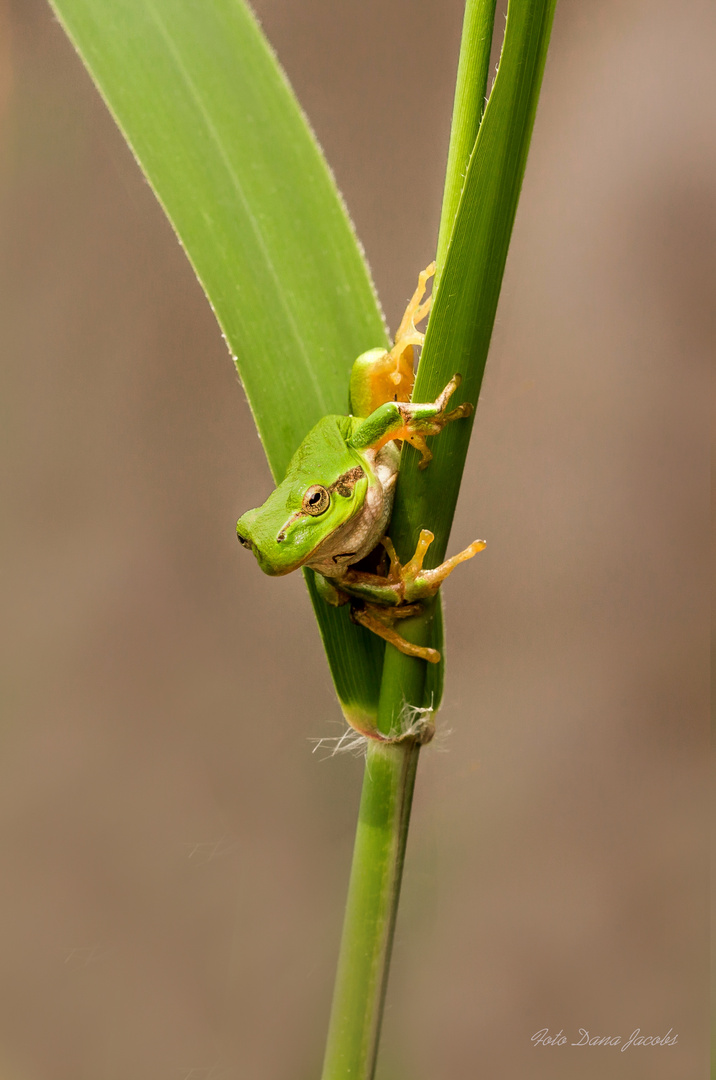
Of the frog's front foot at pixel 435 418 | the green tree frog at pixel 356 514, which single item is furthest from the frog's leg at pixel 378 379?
the frog's front foot at pixel 435 418

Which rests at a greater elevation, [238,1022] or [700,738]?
[700,738]

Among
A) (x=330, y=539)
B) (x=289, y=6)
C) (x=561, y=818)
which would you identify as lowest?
(x=561, y=818)

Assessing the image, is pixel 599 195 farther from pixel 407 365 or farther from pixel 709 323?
pixel 407 365

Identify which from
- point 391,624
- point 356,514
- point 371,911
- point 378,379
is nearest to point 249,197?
point 378,379

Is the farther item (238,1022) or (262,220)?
(238,1022)

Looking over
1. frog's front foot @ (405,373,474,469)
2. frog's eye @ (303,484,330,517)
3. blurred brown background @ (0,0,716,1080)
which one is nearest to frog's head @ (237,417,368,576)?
frog's eye @ (303,484,330,517)

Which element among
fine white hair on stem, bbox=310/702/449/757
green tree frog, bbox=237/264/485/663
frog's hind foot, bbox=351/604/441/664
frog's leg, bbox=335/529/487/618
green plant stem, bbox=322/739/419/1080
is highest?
green tree frog, bbox=237/264/485/663

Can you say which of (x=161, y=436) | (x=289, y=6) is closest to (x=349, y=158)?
(x=289, y=6)

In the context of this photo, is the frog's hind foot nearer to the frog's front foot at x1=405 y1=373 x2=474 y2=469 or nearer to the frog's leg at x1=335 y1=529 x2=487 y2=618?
the frog's leg at x1=335 y1=529 x2=487 y2=618
